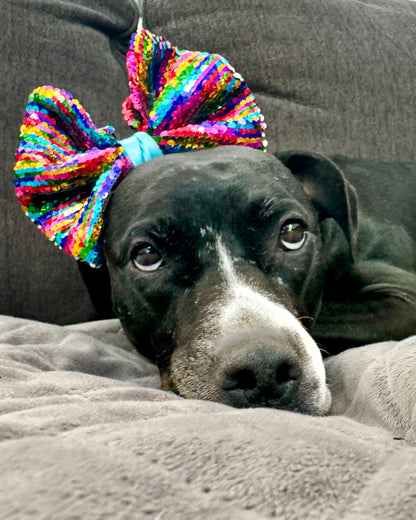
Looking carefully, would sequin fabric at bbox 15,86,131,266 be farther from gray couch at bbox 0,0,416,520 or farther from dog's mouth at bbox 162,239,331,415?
dog's mouth at bbox 162,239,331,415

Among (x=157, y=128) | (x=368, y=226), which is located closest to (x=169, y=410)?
(x=157, y=128)

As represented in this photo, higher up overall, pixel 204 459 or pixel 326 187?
pixel 204 459

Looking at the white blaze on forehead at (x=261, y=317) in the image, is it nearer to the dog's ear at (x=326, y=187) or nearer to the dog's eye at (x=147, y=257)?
the dog's eye at (x=147, y=257)

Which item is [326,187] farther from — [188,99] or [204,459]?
[204,459]

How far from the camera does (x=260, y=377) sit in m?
1.00

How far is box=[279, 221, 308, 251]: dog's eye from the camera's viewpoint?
143cm

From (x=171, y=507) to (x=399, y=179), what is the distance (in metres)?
1.93

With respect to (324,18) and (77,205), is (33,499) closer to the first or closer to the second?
(77,205)

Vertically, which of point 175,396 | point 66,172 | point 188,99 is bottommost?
point 175,396

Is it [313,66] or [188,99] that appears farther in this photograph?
[313,66]

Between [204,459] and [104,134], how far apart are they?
4.43 feet

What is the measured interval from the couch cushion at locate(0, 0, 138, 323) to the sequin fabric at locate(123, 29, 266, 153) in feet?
1.71

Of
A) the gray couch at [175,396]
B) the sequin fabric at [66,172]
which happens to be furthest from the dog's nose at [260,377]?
the sequin fabric at [66,172]

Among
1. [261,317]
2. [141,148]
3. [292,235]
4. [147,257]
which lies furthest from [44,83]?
[261,317]
